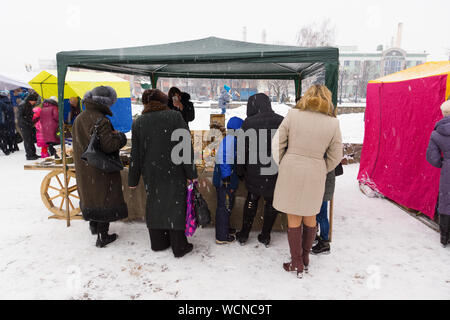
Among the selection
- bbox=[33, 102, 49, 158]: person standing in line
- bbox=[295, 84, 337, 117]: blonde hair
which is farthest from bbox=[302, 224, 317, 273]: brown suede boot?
bbox=[33, 102, 49, 158]: person standing in line

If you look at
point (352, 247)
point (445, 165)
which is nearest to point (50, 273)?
point (352, 247)

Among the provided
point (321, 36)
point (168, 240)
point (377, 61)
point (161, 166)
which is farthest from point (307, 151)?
point (377, 61)

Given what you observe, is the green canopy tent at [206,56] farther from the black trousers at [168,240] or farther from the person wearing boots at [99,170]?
the black trousers at [168,240]

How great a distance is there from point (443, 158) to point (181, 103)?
152 inches

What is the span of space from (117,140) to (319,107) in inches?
84.5

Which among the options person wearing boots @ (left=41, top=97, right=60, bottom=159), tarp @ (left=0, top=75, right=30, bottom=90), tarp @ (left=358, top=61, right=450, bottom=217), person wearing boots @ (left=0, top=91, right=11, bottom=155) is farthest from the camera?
tarp @ (left=0, top=75, right=30, bottom=90)

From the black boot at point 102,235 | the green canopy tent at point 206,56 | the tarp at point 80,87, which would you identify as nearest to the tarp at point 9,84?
the tarp at point 80,87

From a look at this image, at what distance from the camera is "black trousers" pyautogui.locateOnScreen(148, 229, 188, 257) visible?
326 centimetres

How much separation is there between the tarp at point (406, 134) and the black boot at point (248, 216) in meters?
2.67

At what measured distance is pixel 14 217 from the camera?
4430mm

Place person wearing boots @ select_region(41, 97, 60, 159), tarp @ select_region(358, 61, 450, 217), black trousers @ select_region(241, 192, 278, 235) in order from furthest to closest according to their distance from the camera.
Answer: person wearing boots @ select_region(41, 97, 60, 159) → tarp @ select_region(358, 61, 450, 217) → black trousers @ select_region(241, 192, 278, 235)

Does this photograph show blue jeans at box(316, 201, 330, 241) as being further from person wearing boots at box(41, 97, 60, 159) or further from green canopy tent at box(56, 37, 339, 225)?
person wearing boots at box(41, 97, 60, 159)

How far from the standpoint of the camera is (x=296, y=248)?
2.88 metres

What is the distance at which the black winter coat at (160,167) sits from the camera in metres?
2.99
